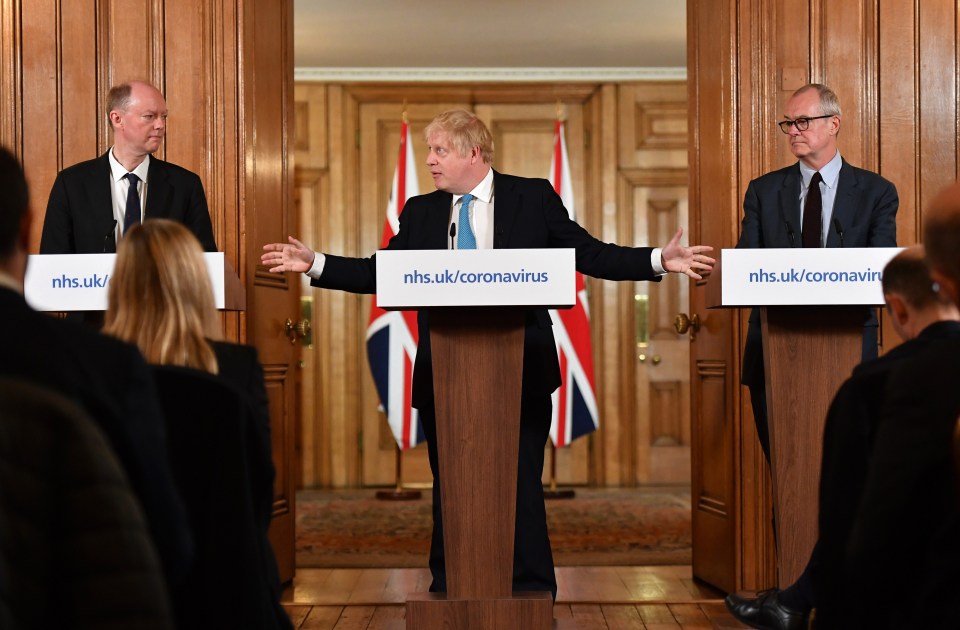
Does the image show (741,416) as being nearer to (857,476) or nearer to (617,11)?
(857,476)

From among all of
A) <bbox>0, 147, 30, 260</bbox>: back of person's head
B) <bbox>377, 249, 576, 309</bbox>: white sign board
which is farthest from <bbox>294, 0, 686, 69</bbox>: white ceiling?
<bbox>0, 147, 30, 260</bbox>: back of person's head

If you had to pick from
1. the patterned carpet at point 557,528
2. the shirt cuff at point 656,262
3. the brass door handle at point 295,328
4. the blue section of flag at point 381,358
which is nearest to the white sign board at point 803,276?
the shirt cuff at point 656,262

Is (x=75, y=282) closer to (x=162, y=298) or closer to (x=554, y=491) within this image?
(x=162, y=298)

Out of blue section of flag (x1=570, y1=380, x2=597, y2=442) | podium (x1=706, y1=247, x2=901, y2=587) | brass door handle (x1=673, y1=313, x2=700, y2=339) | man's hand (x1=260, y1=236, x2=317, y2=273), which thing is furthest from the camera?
blue section of flag (x1=570, y1=380, x2=597, y2=442)

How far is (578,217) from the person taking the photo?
8398 millimetres

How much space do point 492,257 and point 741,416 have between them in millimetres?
1889

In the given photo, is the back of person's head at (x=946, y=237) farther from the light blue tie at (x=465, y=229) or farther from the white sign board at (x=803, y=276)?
the light blue tie at (x=465, y=229)

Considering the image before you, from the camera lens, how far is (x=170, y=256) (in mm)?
1963

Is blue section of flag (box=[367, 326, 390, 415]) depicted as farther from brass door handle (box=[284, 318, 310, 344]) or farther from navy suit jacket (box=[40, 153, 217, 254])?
navy suit jacket (box=[40, 153, 217, 254])

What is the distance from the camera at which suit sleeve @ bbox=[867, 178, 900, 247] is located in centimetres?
372

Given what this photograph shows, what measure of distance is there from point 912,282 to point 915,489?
1.79ft

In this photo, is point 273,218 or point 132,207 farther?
point 273,218

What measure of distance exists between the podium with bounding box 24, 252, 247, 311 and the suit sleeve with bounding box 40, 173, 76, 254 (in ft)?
2.12

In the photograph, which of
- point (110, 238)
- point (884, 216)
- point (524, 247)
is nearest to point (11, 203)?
point (110, 238)
